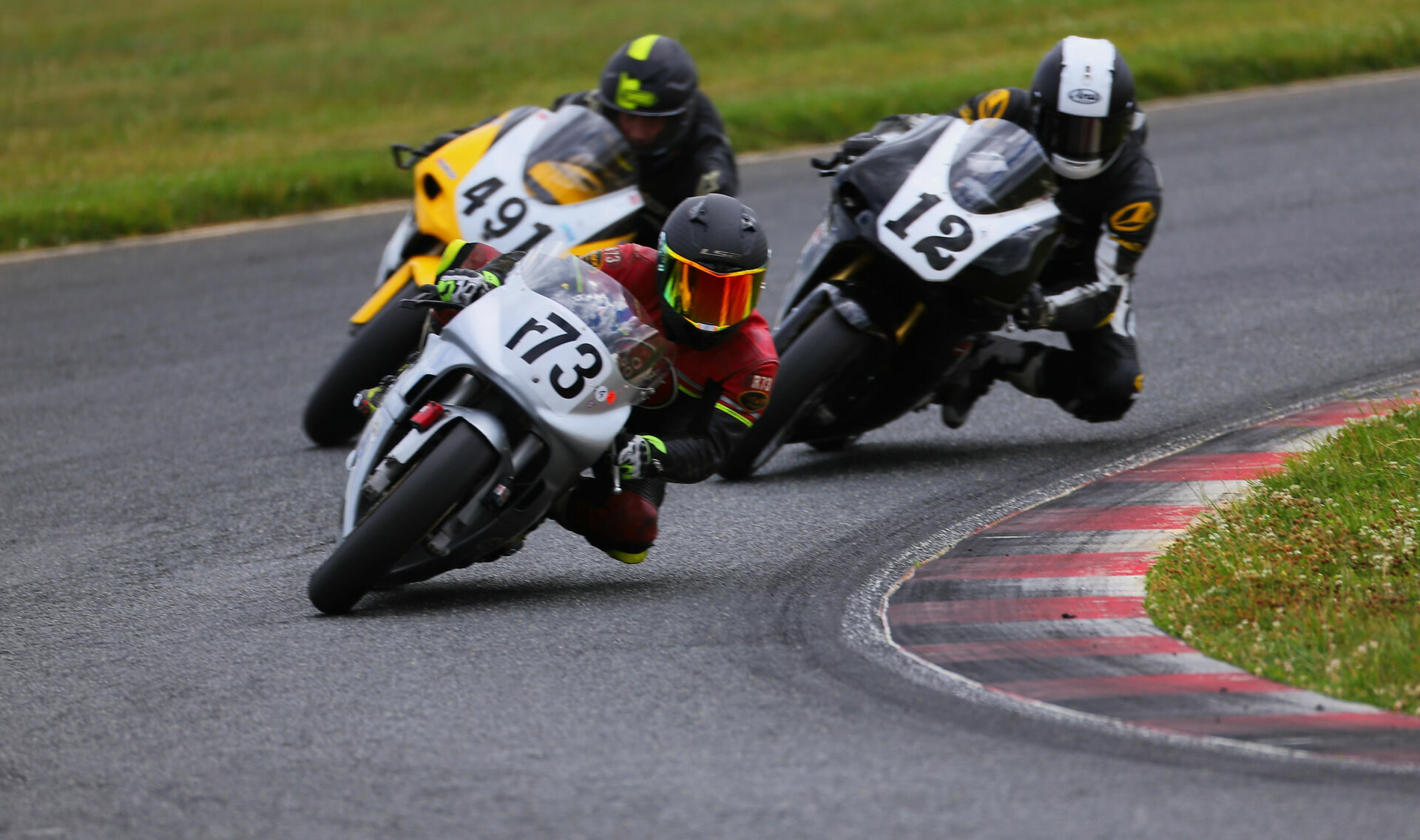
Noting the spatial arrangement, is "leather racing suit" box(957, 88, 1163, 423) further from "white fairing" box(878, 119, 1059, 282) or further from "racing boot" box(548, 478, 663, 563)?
"racing boot" box(548, 478, 663, 563)

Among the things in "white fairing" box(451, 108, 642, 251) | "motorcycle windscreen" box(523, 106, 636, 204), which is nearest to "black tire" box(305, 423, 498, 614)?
"white fairing" box(451, 108, 642, 251)

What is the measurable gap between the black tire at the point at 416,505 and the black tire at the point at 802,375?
6.72 feet

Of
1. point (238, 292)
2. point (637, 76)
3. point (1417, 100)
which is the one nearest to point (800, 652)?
point (637, 76)

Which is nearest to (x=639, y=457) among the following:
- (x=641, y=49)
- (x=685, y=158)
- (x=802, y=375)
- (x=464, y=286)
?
Answer: (x=464, y=286)

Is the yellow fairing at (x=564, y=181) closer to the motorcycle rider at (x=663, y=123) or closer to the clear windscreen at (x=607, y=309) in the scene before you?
the motorcycle rider at (x=663, y=123)

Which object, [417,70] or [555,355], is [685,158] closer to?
[555,355]

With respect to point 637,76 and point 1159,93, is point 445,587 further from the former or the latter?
point 1159,93

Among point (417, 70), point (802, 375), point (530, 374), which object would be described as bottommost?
point (417, 70)

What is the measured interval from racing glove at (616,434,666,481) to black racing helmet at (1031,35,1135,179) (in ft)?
8.90

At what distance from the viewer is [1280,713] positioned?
13.3 ft

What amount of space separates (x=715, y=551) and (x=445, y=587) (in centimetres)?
95

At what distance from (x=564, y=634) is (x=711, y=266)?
1.24m

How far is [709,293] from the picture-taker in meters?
5.39

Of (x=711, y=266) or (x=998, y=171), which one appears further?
(x=998, y=171)
